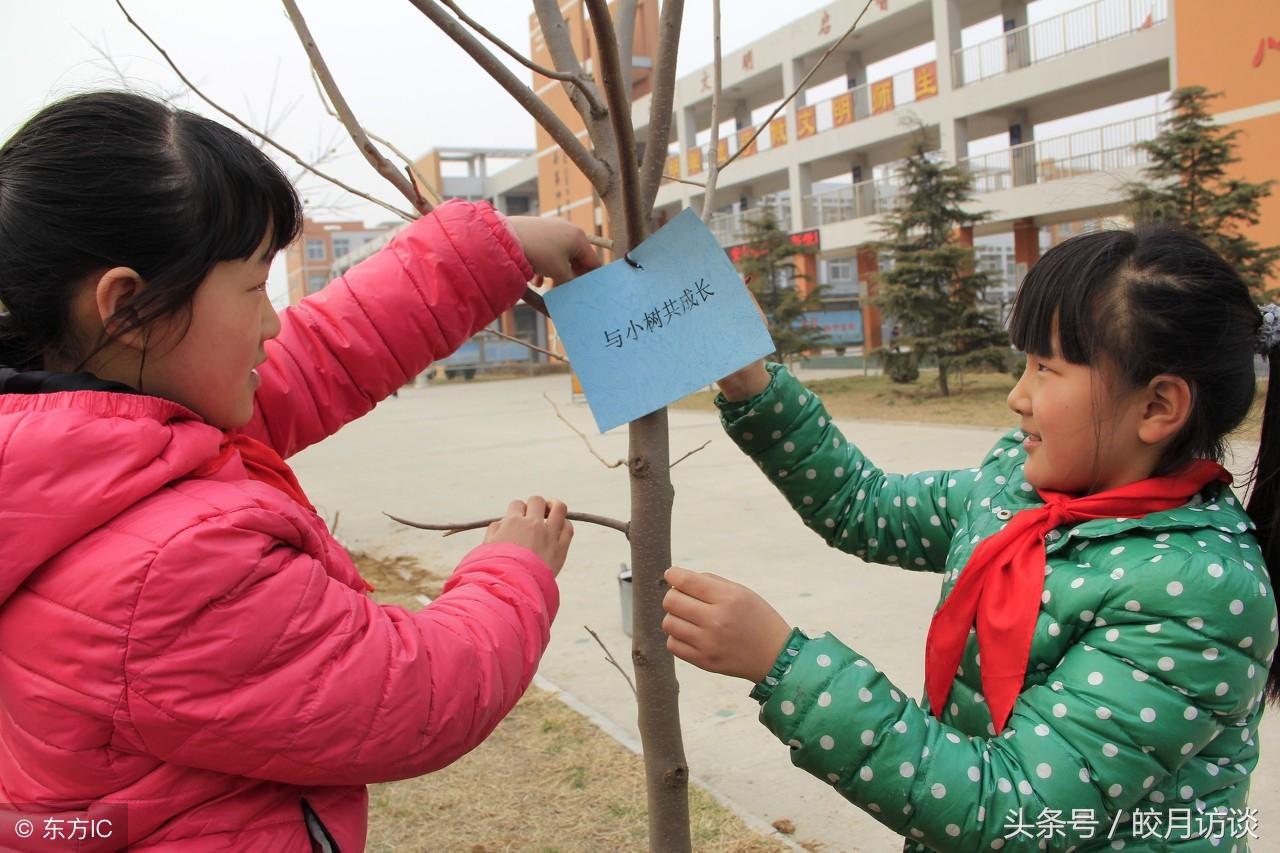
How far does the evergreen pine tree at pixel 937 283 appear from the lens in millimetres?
13359

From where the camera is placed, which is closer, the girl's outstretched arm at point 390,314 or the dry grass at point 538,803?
the girl's outstretched arm at point 390,314

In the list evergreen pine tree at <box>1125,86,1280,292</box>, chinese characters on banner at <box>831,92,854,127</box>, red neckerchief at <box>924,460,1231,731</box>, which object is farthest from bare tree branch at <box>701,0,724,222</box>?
chinese characters on banner at <box>831,92,854,127</box>

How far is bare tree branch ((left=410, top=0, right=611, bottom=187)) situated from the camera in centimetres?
99

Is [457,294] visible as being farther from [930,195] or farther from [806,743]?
[930,195]

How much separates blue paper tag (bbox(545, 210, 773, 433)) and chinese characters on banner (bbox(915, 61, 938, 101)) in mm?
17876

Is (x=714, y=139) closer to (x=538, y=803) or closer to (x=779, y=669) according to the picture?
(x=779, y=669)

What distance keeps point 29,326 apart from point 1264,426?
1.33 meters

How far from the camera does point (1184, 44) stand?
13.0 meters

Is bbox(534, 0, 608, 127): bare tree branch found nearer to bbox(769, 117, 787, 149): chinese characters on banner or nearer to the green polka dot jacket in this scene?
the green polka dot jacket

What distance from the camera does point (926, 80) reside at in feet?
56.8

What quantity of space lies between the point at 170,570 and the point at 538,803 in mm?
2068

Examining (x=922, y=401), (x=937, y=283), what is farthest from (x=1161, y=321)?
(x=937, y=283)

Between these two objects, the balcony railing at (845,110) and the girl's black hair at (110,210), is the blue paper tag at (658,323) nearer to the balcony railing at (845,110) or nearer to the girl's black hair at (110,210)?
the girl's black hair at (110,210)

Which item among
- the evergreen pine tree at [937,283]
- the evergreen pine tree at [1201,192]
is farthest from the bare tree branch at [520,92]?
the evergreen pine tree at [937,283]
